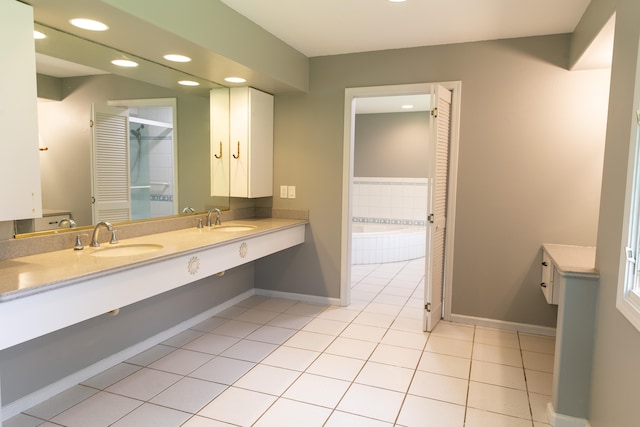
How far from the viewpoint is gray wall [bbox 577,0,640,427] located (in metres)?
1.63

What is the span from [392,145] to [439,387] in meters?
5.27

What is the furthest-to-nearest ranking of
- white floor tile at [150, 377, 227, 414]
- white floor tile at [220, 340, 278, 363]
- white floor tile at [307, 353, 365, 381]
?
white floor tile at [220, 340, 278, 363]
white floor tile at [307, 353, 365, 381]
white floor tile at [150, 377, 227, 414]

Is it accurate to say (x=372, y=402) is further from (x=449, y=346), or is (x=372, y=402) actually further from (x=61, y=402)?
(x=61, y=402)

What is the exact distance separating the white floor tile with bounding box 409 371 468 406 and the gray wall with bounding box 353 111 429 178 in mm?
4884

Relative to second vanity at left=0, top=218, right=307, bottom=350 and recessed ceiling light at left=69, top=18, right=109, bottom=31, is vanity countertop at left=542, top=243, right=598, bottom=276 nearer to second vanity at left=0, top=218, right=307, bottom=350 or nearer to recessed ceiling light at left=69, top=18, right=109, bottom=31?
second vanity at left=0, top=218, right=307, bottom=350

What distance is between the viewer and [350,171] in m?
3.98

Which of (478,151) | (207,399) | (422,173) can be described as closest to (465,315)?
(478,151)

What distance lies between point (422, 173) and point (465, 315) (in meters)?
3.84

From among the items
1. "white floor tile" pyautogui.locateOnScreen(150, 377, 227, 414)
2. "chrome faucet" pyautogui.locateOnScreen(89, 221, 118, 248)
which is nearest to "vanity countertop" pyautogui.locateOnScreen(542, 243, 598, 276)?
"white floor tile" pyautogui.locateOnScreen(150, 377, 227, 414)

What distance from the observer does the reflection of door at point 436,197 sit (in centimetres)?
335

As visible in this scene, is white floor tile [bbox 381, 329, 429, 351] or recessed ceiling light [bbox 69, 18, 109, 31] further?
white floor tile [bbox 381, 329, 429, 351]

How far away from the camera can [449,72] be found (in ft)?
11.8

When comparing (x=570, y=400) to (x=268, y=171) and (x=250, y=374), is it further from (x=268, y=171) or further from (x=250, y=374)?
(x=268, y=171)

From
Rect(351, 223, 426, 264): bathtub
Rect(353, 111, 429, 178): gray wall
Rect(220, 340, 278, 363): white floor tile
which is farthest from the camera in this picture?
Rect(353, 111, 429, 178): gray wall
